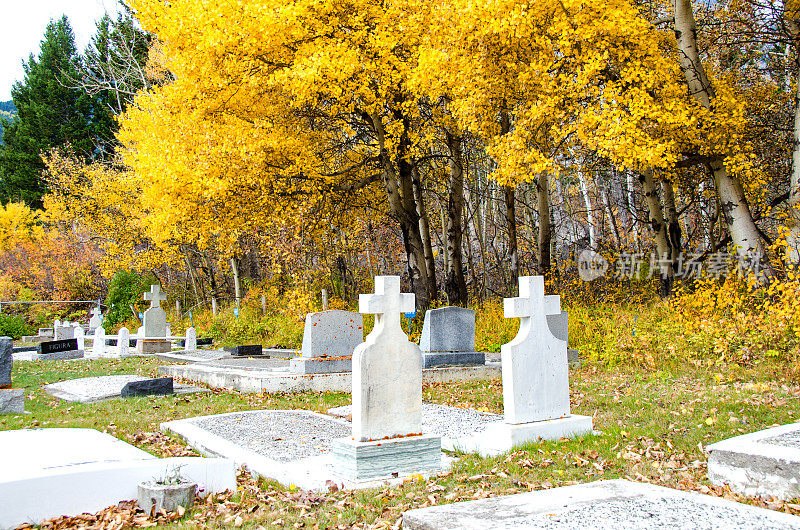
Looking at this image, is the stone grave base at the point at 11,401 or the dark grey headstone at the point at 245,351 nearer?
the stone grave base at the point at 11,401

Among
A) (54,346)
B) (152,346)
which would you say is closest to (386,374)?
(152,346)

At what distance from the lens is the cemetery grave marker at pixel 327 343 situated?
12344 millimetres

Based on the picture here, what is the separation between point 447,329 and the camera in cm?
1292

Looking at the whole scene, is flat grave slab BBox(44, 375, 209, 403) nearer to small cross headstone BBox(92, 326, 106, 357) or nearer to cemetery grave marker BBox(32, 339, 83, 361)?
cemetery grave marker BBox(32, 339, 83, 361)

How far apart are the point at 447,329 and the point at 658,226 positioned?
6.62m

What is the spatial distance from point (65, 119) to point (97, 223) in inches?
737

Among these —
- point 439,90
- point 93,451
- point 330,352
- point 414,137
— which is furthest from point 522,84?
point 93,451

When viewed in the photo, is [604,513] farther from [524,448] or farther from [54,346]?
[54,346]

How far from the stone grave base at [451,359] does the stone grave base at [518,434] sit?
5557 mm

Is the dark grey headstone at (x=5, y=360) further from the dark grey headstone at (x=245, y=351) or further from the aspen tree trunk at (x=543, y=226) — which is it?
the aspen tree trunk at (x=543, y=226)

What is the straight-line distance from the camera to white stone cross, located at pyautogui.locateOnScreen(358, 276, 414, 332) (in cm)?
628

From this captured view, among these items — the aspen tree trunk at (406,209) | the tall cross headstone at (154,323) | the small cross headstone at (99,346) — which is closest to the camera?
the aspen tree trunk at (406,209)

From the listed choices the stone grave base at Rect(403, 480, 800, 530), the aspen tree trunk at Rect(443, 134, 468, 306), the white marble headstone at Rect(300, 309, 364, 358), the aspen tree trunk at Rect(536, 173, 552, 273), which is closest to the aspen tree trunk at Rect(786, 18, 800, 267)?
the aspen tree trunk at Rect(536, 173, 552, 273)
